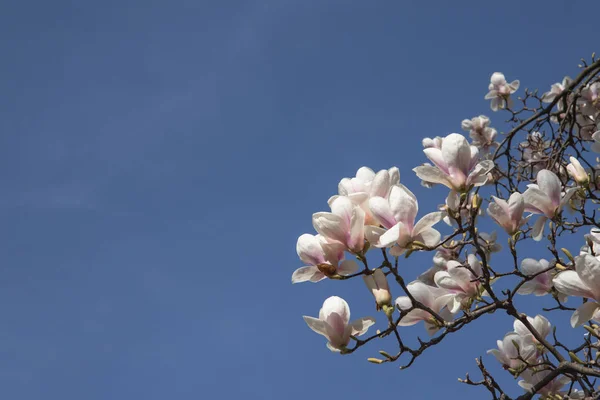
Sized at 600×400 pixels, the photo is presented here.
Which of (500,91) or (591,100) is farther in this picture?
(500,91)

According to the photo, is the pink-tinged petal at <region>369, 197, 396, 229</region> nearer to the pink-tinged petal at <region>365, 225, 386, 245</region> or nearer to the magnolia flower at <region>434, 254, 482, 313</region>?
the pink-tinged petal at <region>365, 225, 386, 245</region>

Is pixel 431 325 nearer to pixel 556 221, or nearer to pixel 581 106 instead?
pixel 556 221

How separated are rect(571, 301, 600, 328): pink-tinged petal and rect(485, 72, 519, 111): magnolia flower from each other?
14.3ft

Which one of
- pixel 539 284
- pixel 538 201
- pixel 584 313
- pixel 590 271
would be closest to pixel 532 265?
pixel 539 284

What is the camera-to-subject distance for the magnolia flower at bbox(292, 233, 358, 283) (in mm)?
2027

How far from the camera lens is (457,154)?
2.05m

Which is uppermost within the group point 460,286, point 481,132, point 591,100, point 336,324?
point 481,132

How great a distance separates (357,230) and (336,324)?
1.17 feet

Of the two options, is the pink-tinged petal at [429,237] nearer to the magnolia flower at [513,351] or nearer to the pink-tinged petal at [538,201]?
the pink-tinged petal at [538,201]

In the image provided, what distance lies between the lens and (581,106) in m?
4.80

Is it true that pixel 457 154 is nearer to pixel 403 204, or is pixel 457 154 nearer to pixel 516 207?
pixel 403 204

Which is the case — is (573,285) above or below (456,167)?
below

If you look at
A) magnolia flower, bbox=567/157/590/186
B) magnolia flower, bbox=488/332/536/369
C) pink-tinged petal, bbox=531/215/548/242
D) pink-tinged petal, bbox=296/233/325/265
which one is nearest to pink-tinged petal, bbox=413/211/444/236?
pink-tinged petal, bbox=296/233/325/265

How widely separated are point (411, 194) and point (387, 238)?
189 mm
